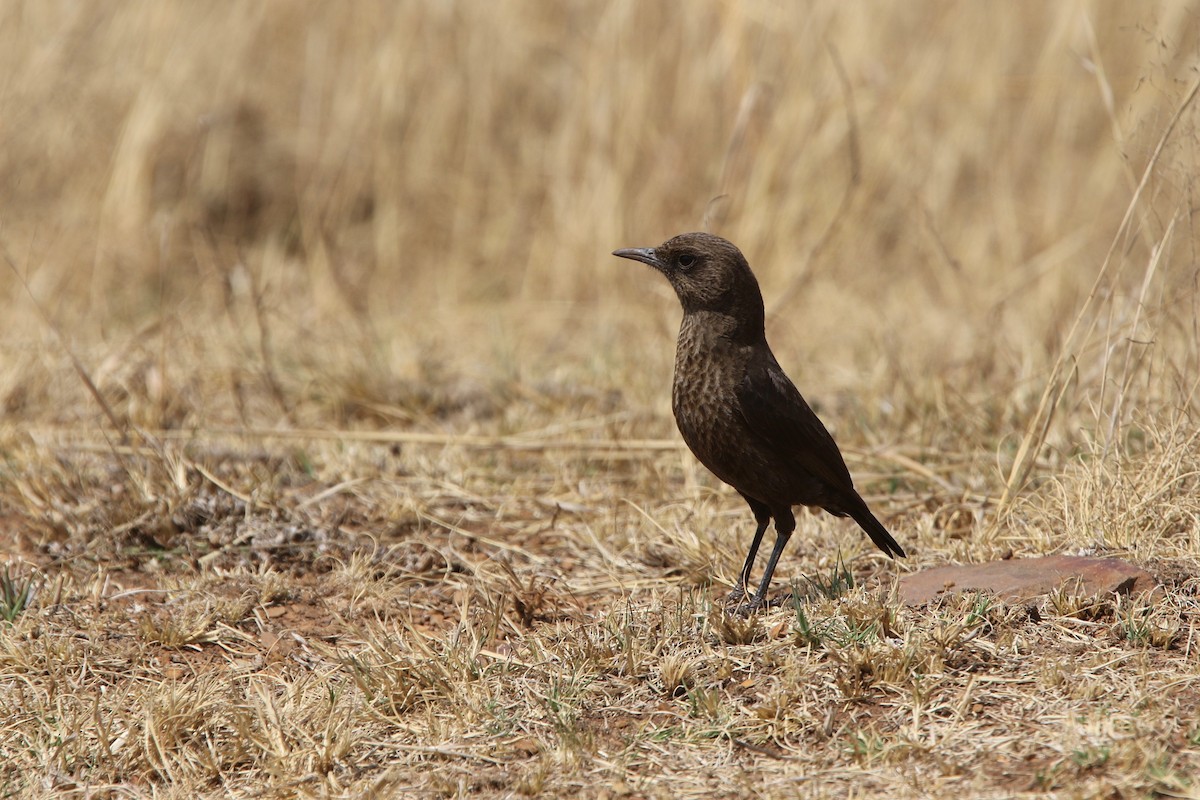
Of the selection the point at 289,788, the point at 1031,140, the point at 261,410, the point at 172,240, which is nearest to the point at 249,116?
the point at 172,240

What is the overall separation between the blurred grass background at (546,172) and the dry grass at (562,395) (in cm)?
3

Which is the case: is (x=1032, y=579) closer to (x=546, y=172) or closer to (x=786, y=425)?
(x=786, y=425)

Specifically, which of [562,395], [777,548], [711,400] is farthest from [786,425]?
[562,395]

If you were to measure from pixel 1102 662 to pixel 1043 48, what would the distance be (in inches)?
245

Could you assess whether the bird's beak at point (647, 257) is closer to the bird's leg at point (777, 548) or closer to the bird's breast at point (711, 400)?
the bird's breast at point (711, 400)

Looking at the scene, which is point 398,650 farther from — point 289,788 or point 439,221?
point 439,221

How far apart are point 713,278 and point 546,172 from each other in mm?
4523

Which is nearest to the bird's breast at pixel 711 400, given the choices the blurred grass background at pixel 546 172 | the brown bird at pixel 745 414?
the brown bird at pixel 745 414

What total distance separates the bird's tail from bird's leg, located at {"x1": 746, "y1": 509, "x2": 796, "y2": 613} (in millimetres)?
200

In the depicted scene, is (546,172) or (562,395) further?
(546,172)

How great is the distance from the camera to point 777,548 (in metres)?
4.08

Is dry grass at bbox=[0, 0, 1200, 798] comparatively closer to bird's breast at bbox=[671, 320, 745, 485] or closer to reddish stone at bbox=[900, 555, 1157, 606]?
reddish stone at bbox=[900, 555, 1157, 606]

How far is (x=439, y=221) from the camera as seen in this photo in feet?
28.5

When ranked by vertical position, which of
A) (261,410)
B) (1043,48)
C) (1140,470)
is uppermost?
(1043,48)
